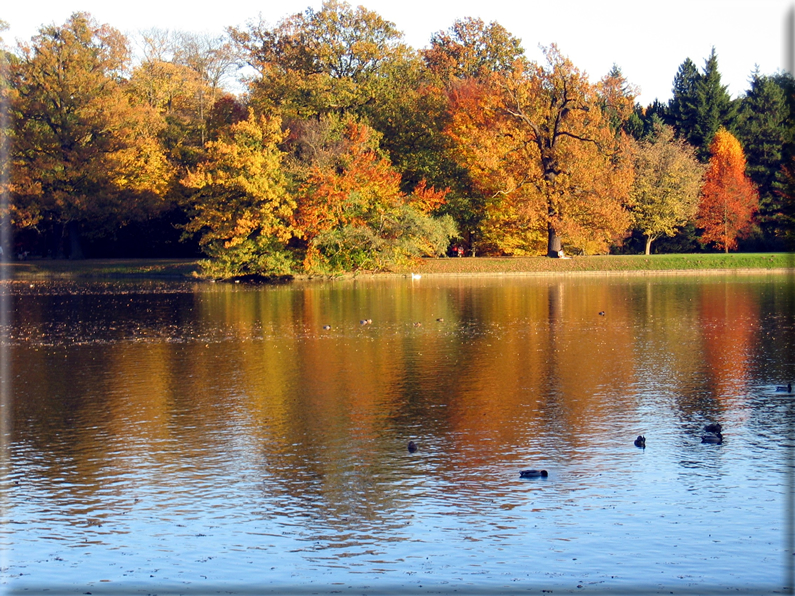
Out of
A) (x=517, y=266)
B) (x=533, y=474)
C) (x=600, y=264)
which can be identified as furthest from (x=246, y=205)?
(x=533, y=474)

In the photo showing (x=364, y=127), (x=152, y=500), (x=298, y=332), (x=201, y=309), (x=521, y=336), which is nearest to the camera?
(x=152, y=500)

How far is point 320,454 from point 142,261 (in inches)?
2149

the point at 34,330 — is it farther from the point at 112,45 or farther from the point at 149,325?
the point at 112,45

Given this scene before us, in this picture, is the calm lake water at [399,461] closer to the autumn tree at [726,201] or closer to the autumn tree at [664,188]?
→ the autumn tree at [664,188]

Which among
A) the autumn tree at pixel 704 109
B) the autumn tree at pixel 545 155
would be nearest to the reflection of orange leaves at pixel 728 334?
the autumn tree at pixel 545 155

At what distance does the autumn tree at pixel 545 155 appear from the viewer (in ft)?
192

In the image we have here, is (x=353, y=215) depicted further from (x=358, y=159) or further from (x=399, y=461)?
(x=399, y=461)

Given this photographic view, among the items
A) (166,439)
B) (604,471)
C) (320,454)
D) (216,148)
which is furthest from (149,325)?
(216,148)

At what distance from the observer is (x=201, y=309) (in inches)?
1432

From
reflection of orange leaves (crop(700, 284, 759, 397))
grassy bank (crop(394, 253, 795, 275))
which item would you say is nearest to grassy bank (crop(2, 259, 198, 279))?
grassy bank (crop(394, 253, 795, 275))

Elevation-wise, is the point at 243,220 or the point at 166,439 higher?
the point at 243,220

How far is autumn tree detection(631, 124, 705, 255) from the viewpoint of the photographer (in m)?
67.5

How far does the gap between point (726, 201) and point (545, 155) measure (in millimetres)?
17362

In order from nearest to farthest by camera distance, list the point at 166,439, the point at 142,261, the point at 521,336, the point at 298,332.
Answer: the point at 166,439 → the point at 521,336 → the point at 298,332 → the point at 142,261
